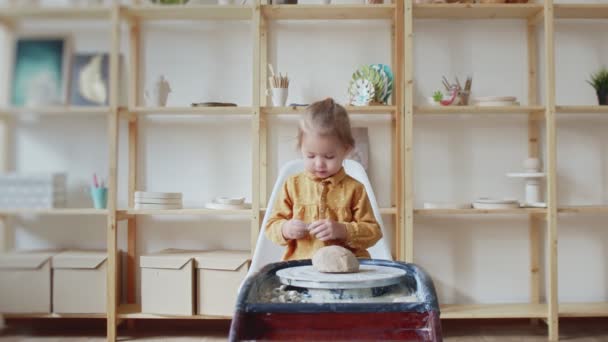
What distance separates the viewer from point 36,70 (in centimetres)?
175

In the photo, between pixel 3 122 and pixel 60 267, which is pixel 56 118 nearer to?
pixel 3 122

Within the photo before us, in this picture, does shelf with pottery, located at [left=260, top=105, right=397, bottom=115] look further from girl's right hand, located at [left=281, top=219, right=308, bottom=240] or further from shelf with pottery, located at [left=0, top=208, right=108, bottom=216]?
girl's right hand, located at [left=281, top=219, right=308, bottom=240]

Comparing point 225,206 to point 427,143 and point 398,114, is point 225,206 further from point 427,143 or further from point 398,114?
point 427,143

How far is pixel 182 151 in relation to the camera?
2854mm

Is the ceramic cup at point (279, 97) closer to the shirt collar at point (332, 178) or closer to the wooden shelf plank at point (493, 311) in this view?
the shirt collar at point (332, 178)

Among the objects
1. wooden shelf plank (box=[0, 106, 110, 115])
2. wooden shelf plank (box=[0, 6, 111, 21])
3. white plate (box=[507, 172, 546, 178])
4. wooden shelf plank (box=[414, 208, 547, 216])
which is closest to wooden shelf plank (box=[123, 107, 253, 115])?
wooden shelf plank (box=[0, 106, 110, 115])

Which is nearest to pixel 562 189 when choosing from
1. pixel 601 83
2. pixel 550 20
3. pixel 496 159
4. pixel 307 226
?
pixel 496 159

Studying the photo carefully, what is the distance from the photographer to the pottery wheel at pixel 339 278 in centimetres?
114

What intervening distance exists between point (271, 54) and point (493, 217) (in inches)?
53.0

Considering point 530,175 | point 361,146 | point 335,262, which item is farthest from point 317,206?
point 530,175

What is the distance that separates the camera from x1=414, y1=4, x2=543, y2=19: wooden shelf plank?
260 cm

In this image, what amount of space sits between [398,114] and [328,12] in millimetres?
580

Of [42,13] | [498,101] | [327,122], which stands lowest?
[327,122]

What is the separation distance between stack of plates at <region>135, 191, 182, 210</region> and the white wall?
24 cm
